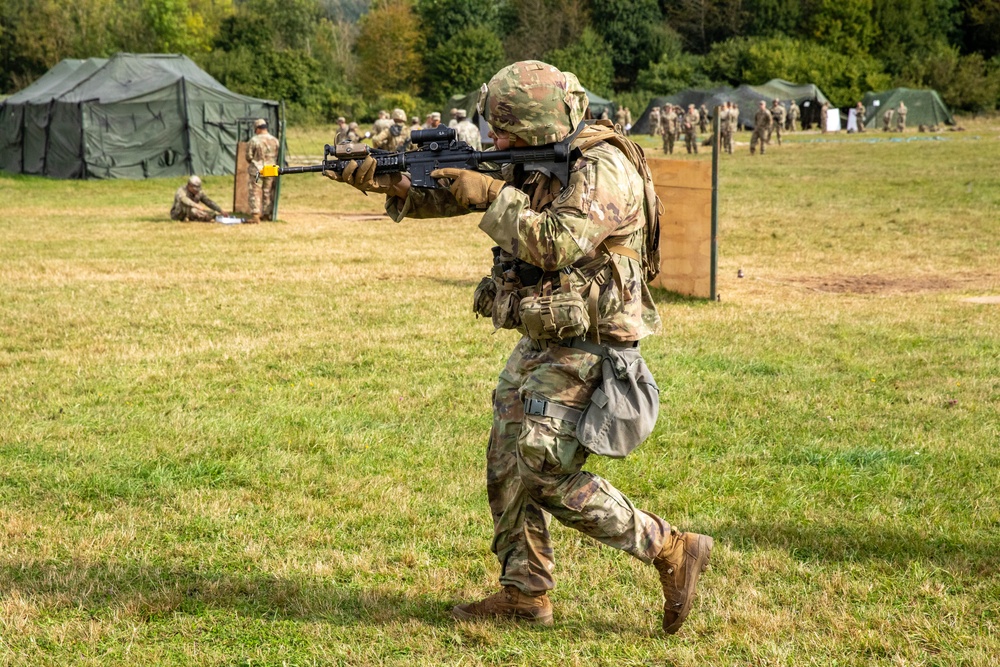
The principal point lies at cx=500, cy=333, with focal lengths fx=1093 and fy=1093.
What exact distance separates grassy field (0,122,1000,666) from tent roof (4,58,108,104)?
2257cm

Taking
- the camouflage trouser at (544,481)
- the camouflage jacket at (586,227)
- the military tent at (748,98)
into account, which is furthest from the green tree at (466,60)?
the camouflage trouser at (544,481)

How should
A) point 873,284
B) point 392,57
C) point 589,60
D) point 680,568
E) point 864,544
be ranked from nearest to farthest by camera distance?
point 680,568
point 864,544
point 873,284
point 589,60
point 392,57

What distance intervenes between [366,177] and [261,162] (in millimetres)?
17072

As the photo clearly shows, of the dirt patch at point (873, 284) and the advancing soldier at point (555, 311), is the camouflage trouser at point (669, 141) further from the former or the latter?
the advancing soldier at point (555, 311)

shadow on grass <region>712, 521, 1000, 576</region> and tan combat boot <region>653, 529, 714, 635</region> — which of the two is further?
shadow on grass <region>712, 521, 1000, 576</region>

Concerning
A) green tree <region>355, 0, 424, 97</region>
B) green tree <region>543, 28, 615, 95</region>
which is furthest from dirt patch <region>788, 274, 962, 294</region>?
green tree <region>355, 0, 424, 97</region>

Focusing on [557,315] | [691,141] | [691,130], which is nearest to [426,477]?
[557,315]

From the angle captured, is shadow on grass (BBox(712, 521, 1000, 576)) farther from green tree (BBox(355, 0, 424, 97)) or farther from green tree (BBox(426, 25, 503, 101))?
green tree (BBox(355, 0, 424, 97))

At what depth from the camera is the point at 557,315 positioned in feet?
12.5

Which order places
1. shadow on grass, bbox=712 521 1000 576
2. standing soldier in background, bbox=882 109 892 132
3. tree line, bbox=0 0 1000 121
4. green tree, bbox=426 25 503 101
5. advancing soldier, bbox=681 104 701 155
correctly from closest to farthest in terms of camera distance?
shadow on grass, bbox=712 521 1000 576 < advancing soldier, bbox=681 104 701 155 < standing soldier in background, bbox=882 109 892 132 < tree line, bbox=0 0 1000 121 < green tree, bbox=426 25 503 101

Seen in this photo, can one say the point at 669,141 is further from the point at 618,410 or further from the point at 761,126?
the point at 618,410

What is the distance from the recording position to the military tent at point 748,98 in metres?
58.1

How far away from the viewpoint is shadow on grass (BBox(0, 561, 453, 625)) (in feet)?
14.5

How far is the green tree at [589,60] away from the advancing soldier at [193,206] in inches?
2230
